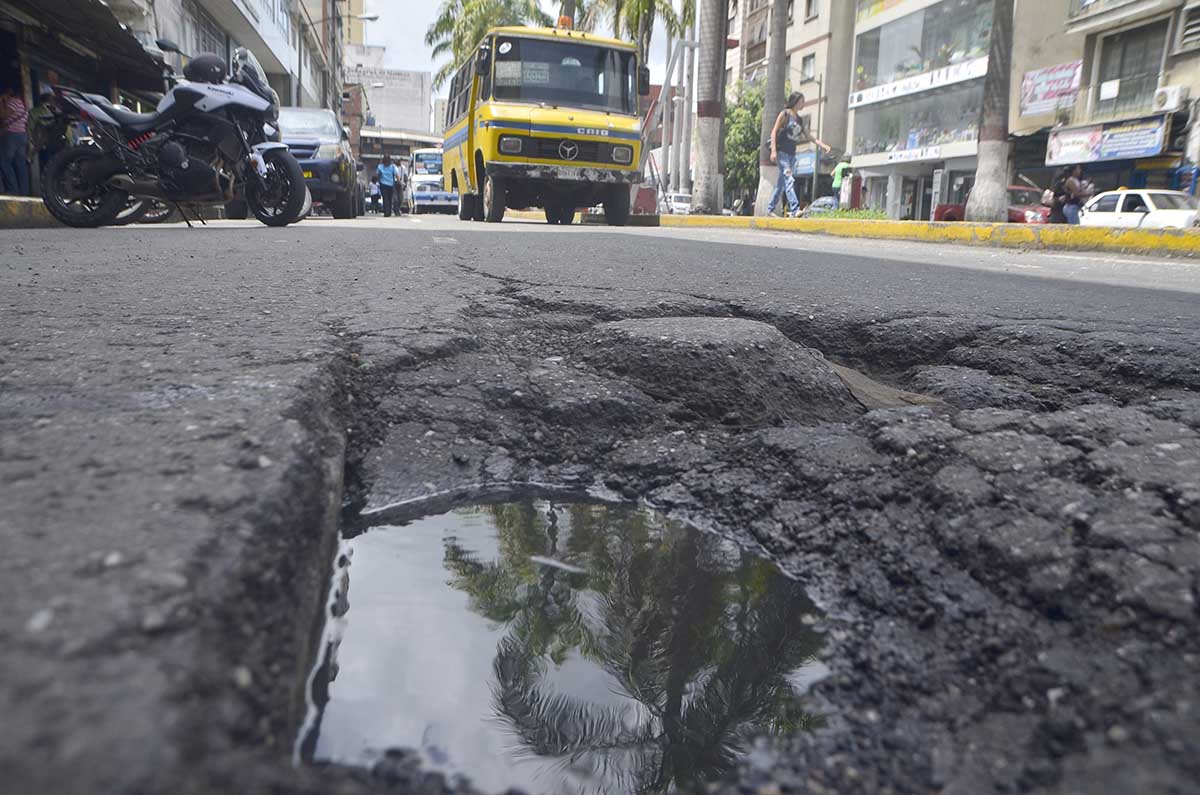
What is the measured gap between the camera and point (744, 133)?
36406 millimetres

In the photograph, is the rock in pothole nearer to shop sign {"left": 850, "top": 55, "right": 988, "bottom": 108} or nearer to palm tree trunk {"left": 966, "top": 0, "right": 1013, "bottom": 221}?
palm tree trunk {"left": 966, "top": 0, "right": 1013, "bottom": 221}

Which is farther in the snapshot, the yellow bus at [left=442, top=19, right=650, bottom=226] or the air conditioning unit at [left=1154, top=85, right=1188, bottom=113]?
the air conditioning unit at [left=1154, top=85, right=1188, bottom=113]

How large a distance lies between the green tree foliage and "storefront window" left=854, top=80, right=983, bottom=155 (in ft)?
20.2

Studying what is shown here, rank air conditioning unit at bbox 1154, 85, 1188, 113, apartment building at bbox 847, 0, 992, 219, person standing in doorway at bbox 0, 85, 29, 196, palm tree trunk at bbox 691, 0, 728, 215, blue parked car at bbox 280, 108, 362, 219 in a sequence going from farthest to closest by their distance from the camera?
1. apartment building at bbox 847, 0, 992, 219
2. air conditioning unit at bbox 1154, 85, 1188, 113
3. palm tree trunk at bbox 691, 0, 728, 215
4. blue parked car at bbox 280, 108, 362, 219
5. person standing in doorway at bbox 0, 85, 29, 196

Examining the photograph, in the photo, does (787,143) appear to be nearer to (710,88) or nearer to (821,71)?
(710,88)

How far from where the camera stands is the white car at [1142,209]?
14.6 meters

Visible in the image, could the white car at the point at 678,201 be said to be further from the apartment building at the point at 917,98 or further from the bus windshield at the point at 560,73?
the bus windshield at the point at 560,73

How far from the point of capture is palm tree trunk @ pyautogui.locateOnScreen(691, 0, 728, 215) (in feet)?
48.7

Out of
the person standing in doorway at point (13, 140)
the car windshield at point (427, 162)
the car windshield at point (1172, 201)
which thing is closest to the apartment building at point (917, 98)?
the car windshield at point (1172, 201)

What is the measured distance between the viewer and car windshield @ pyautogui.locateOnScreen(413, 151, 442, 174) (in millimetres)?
29797

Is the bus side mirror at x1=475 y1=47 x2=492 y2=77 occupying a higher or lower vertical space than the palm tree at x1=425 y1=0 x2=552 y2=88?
lower

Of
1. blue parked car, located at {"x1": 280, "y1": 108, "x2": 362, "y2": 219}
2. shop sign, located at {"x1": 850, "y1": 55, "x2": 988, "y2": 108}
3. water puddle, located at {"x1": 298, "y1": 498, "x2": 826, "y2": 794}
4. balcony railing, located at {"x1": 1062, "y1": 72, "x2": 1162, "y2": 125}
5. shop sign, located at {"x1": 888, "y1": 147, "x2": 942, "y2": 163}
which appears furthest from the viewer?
shop sign, located at {"x1": 888, "y1": 147, "x2": 942, "y2": 163}

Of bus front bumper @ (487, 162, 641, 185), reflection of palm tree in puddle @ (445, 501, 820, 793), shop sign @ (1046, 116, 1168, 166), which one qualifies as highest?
shop sign @ (1046, 116, 1168, 166)

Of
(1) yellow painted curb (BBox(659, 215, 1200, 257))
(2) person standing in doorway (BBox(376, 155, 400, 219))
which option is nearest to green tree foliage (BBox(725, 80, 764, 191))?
(2) person standing in doorway (BBox(376, 155, 400, 219))
